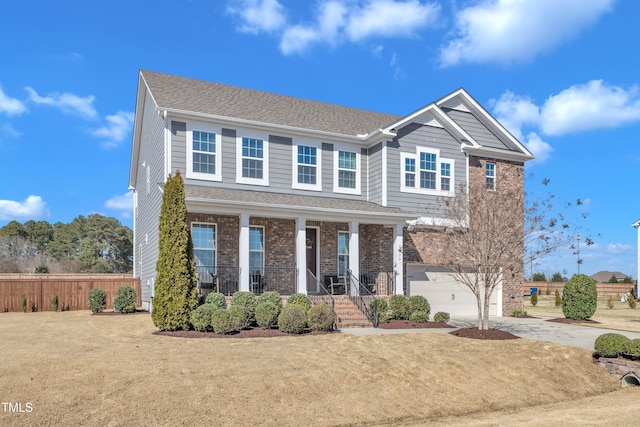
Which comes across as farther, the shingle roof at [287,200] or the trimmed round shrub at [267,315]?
the shingle roof at [287,200]

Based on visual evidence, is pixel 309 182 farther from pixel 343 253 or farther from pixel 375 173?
pixel 343 253

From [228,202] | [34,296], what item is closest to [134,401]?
[228,202]

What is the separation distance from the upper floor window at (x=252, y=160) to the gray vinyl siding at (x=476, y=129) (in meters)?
8.37

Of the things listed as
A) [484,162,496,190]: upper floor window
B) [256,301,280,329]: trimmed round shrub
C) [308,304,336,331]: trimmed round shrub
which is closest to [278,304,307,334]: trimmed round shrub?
[308,304,336,331]: trimmed round shrub

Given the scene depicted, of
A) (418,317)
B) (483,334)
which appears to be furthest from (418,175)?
(483,334)

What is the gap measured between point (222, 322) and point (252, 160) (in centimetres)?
720

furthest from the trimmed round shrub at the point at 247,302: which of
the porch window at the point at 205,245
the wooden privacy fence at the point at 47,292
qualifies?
the wooden privacy fence at the point at 47,292

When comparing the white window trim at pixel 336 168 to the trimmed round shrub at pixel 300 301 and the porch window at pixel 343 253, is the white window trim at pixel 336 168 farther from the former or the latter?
the trimmed round shrub at pixel 300 301

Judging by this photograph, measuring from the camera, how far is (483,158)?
23078 millimetres

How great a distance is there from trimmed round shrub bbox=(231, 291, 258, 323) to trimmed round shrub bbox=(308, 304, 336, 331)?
1.68 m

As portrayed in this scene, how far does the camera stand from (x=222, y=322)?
13.9m

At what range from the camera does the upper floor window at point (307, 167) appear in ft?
66.0

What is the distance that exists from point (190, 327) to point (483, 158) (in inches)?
564

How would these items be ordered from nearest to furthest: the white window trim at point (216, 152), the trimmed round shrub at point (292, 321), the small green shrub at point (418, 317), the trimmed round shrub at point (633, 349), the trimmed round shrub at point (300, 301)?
the trimmed round shrub at point (633, 349)
the trimmed round shrub at point (292, 321)
the trimmed round shrub at point (300, 301)
the small green shrub at point (418, 317)
the white window trim at point (216, 152)
